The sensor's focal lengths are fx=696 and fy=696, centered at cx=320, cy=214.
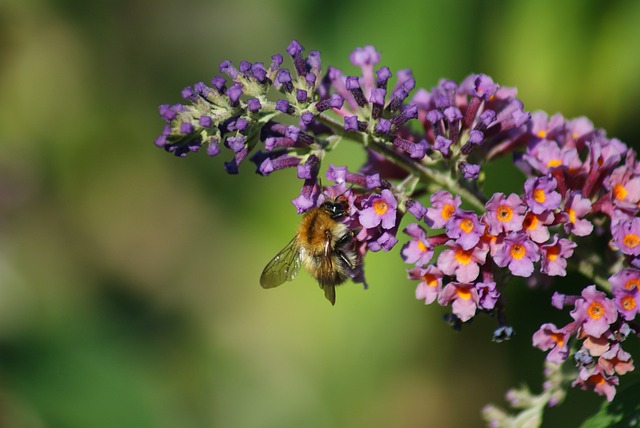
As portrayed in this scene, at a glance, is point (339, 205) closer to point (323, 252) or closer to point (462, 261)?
point (323, 252)

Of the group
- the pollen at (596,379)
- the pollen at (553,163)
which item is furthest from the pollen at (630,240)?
the pollen at (596,379)

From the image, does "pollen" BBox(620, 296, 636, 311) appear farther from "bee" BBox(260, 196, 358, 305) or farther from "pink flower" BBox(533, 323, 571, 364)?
"bee" BBox(260, 196, 358, 305)

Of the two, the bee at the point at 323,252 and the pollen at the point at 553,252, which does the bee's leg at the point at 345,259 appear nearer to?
the bee at the point at 323,252

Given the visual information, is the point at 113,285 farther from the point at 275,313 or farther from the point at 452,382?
the point at 452,382

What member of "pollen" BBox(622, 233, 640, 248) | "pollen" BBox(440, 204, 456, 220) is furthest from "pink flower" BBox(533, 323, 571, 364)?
"pollen" BBox(440, 204, 456, 220)

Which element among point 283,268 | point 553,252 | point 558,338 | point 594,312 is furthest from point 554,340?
point 283,268

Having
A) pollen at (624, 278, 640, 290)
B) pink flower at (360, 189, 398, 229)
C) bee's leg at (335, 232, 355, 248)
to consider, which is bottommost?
pollen at (624, 278, 640, 290)
